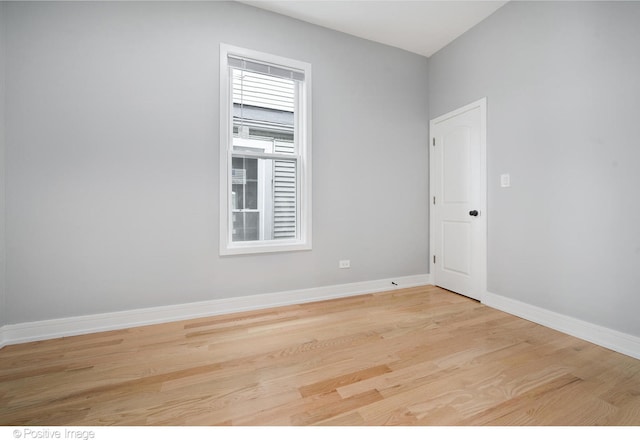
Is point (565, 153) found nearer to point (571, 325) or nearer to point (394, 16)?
point (571, 325)

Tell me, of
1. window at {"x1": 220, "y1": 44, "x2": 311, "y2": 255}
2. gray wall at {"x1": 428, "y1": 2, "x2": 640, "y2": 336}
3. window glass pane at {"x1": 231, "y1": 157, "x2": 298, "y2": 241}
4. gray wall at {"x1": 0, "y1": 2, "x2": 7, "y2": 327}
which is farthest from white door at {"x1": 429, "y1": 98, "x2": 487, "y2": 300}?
gray wall at {"x1": 0, "y1": 2, "x2": 7, "y2": 327}

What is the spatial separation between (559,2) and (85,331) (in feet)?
15.1

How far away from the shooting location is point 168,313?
91.9 inches

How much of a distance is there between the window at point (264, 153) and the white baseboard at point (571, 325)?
1.98 metres

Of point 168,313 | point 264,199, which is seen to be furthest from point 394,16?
point 168,313

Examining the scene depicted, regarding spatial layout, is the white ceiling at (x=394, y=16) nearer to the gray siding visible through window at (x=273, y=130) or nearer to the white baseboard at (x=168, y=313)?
the gray siding visible through window at (x=273, y=130)

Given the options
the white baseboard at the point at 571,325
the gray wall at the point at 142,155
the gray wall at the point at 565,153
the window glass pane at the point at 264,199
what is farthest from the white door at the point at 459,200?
the window glass pane at the point at 264,199

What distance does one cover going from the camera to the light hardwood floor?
124cm

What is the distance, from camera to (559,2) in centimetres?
215

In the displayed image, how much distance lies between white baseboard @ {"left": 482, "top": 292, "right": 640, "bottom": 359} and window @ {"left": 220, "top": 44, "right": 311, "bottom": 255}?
6.48 feet

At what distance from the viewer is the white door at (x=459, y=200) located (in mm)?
2807

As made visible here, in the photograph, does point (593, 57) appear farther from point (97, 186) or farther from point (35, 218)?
point (35, 218)

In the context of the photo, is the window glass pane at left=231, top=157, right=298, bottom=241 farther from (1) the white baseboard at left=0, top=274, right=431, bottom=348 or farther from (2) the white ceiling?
(2) the white ceiling
